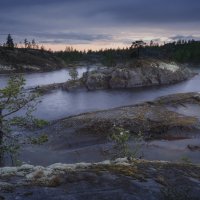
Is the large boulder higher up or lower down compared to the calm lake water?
higher up

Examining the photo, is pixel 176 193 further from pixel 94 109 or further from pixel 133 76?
pixel 133 76

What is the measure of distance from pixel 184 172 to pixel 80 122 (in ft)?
126

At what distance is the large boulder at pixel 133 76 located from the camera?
92938mm

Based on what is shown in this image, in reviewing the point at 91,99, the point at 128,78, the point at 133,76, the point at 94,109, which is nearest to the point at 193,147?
the point at 94,109

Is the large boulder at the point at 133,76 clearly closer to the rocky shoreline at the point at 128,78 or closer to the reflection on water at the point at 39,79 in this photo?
the rocky shoreline at the point at 128,78

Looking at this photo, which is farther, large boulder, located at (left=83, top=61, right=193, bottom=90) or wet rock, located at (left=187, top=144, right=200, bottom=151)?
large boulder, located at (left=83, top=61, right=193, bottom=90)

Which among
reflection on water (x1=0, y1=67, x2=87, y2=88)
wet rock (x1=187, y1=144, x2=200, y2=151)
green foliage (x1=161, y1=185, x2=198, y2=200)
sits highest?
green foliage (x1=161, y1=185, x2=198, y2=200)

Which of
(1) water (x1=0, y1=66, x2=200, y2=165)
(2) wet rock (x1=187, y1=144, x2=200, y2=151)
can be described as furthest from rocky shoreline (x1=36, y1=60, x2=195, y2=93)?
(2) wet rock (x1=187, y1=144, x2=200, y2=151)

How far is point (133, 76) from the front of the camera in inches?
3770

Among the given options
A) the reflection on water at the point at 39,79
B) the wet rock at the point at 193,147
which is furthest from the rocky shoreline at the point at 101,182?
the reflection on water at the point at 39,79

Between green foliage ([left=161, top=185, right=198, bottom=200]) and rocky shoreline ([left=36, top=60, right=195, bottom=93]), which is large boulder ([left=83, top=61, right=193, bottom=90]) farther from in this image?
green foliage ([left=161, top=185, right=198, bottom=200])

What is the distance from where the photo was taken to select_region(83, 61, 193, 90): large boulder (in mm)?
92938

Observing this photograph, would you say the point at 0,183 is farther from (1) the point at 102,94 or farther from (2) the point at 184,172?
(1) the point at 102,94

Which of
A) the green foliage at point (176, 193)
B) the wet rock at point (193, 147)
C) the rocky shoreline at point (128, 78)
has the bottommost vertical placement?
the wet rock at point (193, 147)
